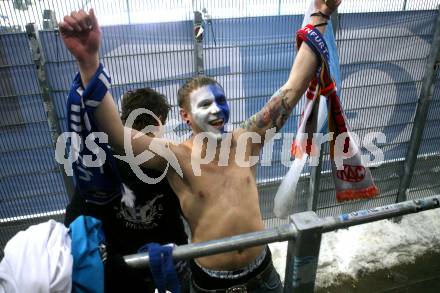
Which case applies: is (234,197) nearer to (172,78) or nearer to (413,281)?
(172,78)

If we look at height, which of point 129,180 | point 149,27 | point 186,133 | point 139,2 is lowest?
point 186,133

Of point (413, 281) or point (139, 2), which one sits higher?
point (139, 2)

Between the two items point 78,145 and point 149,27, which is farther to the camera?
point 149,27

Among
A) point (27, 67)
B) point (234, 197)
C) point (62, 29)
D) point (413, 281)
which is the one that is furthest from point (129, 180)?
point (413, 281)

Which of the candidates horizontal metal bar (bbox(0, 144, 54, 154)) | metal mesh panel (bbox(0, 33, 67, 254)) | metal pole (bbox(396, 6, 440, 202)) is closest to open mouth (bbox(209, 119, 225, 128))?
metal mesh panel (bbox(0, 33, 67, 254))

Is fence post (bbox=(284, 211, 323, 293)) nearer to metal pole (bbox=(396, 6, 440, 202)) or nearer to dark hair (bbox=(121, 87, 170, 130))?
dark hair (bbox=(121, 87, 170, 130))

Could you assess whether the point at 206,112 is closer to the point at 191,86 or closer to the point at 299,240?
the point at 191,86

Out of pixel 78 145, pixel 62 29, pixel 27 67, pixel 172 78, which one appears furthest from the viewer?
pixel 172 78

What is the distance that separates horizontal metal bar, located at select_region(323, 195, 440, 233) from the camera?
1215 mm

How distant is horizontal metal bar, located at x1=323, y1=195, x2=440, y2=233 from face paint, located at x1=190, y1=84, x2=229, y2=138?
89 centimetres

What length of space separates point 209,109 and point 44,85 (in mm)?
1662

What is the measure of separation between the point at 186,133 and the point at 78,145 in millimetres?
1813

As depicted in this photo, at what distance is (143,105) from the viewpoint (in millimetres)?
1804

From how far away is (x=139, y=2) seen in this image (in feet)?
8.98
